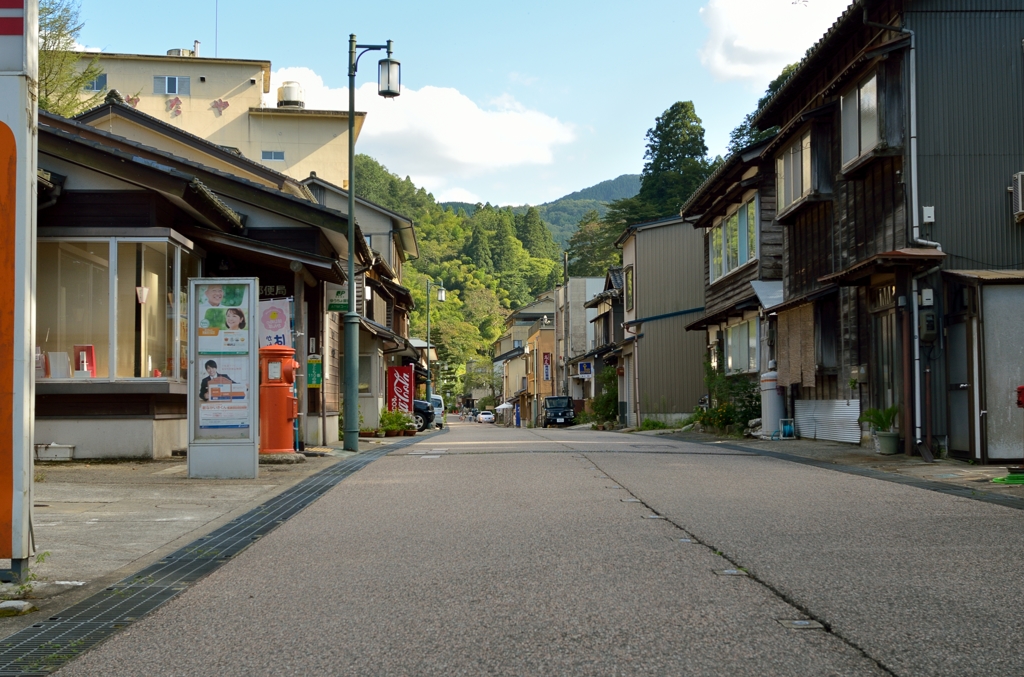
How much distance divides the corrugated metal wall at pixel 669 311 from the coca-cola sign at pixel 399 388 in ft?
30.6

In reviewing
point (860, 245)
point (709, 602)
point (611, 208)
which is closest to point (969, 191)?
point (860, 245)

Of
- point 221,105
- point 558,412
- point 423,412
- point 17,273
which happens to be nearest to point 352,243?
point 17,273

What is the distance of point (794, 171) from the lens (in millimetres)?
20875

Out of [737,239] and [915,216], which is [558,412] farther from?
[915,216]

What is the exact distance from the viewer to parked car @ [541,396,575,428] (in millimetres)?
55844

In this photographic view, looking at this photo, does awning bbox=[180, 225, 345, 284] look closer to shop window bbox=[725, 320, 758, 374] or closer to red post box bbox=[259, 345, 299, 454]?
red post box bbox=[259, 345, 299, 454]

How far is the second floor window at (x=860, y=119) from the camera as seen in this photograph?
16047 millimetres

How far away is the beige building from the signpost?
4144cm

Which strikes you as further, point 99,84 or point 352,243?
point 99,84

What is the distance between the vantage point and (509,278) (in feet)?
437

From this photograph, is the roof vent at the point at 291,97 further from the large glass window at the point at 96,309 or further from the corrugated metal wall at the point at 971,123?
the corrugated metal wall at the point at 971,123

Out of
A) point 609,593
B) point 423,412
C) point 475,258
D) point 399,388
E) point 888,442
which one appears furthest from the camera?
point 475,258

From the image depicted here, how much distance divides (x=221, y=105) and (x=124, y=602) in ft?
145

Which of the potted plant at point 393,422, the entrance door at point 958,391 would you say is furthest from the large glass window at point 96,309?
the potted plant at point 393,422
